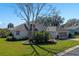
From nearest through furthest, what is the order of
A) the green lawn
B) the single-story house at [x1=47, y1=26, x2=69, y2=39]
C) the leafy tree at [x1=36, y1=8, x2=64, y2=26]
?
the green lawn, the leafy tree at [x1=36, y1=8, x2=64, y2=26], the single-story house at [x1=47, y1=26, x2=69, y2=39]

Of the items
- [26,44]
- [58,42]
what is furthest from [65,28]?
[26,44]

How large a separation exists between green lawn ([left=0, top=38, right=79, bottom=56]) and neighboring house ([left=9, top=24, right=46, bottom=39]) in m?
0.29

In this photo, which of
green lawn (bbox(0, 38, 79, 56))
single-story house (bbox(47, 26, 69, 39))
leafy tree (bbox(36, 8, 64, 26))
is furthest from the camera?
single-story house (bbox(47, 26, 69, 39))

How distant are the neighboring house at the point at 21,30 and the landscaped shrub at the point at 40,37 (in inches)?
6.4

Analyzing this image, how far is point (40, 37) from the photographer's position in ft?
37.3

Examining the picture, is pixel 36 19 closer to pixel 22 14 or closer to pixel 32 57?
pixel 22 14

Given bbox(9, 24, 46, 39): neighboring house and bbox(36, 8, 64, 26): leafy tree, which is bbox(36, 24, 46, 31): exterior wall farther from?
bbox(36, 8, 64, 26): leafy tree

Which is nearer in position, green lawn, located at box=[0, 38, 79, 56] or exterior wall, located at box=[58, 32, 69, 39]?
green lawn, located at box=[0, 38, 79, 56]

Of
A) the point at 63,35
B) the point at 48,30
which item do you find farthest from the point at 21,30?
the point at 63,35

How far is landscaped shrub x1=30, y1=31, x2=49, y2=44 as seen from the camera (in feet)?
36.9

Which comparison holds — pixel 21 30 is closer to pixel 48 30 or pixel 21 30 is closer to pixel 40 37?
pixel 40 37

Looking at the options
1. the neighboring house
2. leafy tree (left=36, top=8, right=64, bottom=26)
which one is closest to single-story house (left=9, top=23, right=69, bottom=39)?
the neighboring house

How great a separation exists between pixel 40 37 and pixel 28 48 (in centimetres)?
55

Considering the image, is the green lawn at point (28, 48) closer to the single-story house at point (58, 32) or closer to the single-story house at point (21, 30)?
the single-story house at point (58, 32)
